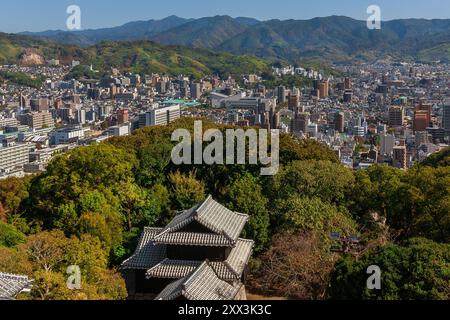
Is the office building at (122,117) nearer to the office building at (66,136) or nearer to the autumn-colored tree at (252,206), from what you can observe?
the office building at (66,136)

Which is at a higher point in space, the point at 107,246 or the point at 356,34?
the point at 356,34

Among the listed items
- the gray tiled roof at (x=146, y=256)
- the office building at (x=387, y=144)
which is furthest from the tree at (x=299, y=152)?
the office building at (x=387, y=144)

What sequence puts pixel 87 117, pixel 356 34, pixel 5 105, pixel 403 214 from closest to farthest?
pixel 403 214 → pixel 87 117 → pixel 5 105 → pixel 356 34

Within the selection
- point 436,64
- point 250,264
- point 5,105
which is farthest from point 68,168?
point 436,64

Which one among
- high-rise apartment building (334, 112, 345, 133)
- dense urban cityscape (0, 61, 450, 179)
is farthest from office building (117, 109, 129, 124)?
high-rise apartment building (334, 112, 345, 133)

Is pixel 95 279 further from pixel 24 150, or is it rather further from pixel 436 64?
pixel 436 64

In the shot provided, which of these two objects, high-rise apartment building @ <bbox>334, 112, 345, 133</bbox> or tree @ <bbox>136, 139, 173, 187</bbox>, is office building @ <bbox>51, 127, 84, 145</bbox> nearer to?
high-rise apartment building @ <bbox>334, 112, 345, 133</bbox>

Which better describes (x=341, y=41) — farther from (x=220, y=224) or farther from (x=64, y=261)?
(x=64, y=261)

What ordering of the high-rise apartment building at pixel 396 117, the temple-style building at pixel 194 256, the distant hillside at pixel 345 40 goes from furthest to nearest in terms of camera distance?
the distant hillside at pixel 345 40 → the high-rise apartment building at pixel 396 117 → the temple-style building at pixel 194 256
